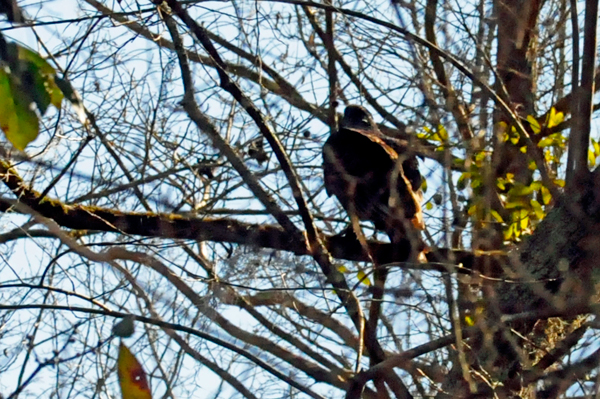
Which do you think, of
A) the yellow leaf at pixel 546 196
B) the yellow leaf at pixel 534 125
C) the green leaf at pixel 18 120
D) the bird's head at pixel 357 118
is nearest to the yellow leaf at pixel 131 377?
the green leaf at pixel 18 120

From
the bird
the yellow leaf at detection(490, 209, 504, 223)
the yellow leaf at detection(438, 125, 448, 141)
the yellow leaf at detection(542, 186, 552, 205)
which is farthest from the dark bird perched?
the yellow leaf at detection(542, 186, 552, 205)

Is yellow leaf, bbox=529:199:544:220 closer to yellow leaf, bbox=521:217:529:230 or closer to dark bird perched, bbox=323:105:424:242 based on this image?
yellow leaf, bbox=521:217:529:230

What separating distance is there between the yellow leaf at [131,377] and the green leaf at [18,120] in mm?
435

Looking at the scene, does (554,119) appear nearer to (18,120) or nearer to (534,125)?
(534,125)

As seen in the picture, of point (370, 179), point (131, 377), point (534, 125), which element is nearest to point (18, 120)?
point (131, 377)

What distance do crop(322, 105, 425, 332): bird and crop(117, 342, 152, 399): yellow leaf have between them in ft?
8.31

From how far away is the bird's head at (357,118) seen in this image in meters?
4.84

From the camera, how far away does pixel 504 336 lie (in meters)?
3.19

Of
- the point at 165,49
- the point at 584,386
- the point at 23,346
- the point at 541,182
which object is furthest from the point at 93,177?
the point at 584,386

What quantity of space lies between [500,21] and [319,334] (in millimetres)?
2235

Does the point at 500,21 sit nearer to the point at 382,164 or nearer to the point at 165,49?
the point at 382,164

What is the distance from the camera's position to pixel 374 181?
419 centimetres

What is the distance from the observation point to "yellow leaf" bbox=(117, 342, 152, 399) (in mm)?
1424

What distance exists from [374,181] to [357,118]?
2.92 ft
